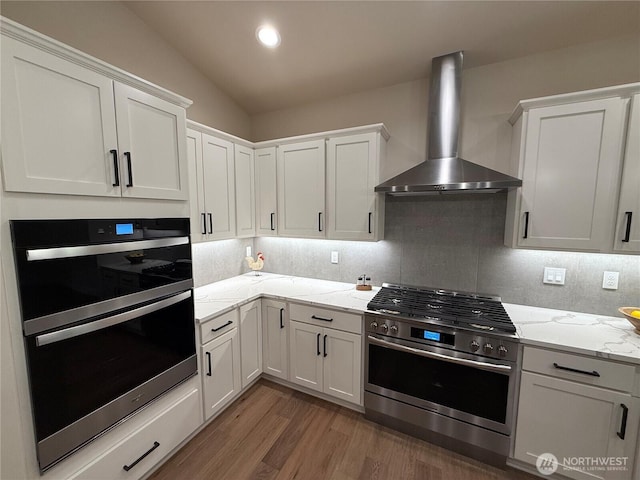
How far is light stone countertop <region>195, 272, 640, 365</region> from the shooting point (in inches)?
59.1

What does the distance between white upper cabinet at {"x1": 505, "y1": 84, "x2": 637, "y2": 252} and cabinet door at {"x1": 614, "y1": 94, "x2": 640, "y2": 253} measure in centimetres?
3

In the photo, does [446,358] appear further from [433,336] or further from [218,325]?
[218,325]

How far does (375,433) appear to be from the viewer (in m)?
2.01

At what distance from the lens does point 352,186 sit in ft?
7.70

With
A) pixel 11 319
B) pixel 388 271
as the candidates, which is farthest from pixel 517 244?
pixel 11 319

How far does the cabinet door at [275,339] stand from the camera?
2391 mm

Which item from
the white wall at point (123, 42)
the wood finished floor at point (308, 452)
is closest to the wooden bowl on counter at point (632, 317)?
the wood finished floor at point (308, 452)

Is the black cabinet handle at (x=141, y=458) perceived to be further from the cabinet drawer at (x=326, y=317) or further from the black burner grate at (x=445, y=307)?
the black burner grate at (x=445, y=307)

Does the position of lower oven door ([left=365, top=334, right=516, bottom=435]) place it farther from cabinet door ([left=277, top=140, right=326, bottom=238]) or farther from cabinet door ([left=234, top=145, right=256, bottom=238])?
cabinet door ([left=234, top=145, right=256, bottom=238])

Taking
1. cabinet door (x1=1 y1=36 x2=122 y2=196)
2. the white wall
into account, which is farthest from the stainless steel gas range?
the white wall

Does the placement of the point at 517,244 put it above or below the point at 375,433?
above

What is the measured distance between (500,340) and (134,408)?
2.21 meters

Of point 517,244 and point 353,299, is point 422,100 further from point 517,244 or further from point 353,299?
point 353,299

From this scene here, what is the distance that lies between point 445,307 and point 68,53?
263cm
